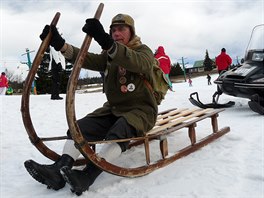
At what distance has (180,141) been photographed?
448 centimetres

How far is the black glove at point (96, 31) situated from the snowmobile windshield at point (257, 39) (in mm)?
5584

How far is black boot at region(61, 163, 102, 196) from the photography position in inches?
98.7

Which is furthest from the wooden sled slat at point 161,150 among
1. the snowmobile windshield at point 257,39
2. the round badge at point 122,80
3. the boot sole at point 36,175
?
the snowmobile windshield at point 257,39

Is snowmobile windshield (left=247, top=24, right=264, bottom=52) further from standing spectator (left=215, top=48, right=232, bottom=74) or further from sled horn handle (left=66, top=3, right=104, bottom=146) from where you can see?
sled horn handle (left=66, top=3, right=104, bottom=146)

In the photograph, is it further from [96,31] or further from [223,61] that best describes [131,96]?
[223,61]

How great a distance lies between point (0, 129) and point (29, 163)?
3.50 m

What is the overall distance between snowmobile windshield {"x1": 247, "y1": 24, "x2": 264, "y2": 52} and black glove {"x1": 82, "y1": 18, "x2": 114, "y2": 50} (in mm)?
5584

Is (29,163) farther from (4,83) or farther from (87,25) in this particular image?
(4,83)

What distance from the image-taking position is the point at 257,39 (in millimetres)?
7480

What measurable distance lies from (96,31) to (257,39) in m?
6.04

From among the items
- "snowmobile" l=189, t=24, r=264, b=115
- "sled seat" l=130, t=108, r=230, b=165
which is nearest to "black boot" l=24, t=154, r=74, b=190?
"sled seat" l=130, t=108, r=230, b=165

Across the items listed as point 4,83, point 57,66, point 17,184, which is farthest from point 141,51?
point 4,83

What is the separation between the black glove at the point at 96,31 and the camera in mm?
2477

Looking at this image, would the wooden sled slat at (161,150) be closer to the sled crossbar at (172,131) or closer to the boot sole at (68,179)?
the sled crossbar at (172,131)
